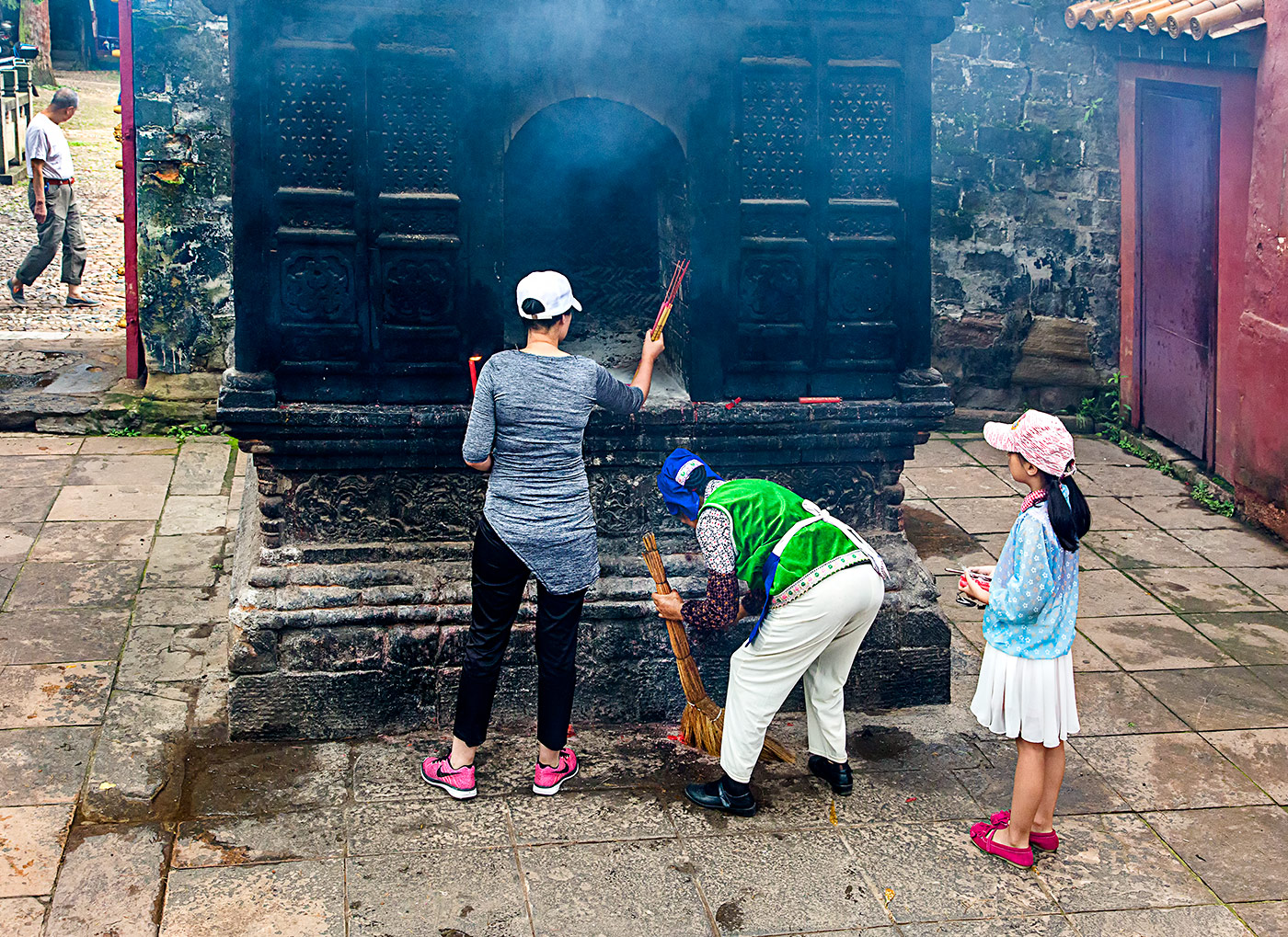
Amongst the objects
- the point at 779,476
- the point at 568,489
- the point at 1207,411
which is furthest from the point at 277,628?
the point at 1207,411

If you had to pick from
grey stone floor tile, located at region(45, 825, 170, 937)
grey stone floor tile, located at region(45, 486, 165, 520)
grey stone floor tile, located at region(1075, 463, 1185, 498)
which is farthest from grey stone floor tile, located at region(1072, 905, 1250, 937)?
grey stone floor tile, located at region(45, 486, 165, 520)

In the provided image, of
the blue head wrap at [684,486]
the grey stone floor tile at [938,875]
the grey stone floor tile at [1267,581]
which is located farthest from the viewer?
the grey stone floor tile at [1267,581]

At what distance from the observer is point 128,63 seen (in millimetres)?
8656

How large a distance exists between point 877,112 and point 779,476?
155cm

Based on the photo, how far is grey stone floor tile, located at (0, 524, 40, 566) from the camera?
23.6ft

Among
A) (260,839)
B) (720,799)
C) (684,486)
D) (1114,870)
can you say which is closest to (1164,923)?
(1114,870)

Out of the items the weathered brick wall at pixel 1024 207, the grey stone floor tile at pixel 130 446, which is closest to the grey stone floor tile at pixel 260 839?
the grey stone floor tile at pixel 130 446

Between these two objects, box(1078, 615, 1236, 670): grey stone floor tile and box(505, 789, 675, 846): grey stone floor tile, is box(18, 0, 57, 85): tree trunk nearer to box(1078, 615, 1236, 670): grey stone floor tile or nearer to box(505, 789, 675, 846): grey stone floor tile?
box(1078, 615, 1236, 670): grey stone floor tile

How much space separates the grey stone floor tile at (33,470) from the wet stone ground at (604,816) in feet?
4.84

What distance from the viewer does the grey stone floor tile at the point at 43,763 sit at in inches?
197

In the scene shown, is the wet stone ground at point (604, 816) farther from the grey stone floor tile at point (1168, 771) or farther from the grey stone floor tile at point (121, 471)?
the grey stone floor tile at point (121, 471)

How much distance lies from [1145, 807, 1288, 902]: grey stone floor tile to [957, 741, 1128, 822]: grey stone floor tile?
0.64ft

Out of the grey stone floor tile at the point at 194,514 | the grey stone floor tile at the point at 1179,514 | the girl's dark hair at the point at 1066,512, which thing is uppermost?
the girl's dark hair at the point at 1066,512

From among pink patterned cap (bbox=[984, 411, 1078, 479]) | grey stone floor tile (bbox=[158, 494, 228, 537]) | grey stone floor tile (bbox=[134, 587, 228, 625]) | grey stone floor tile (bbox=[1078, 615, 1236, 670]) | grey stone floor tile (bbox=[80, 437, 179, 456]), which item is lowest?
grey stone floor tile (bbox=[1078, 615, 1236, 670])
